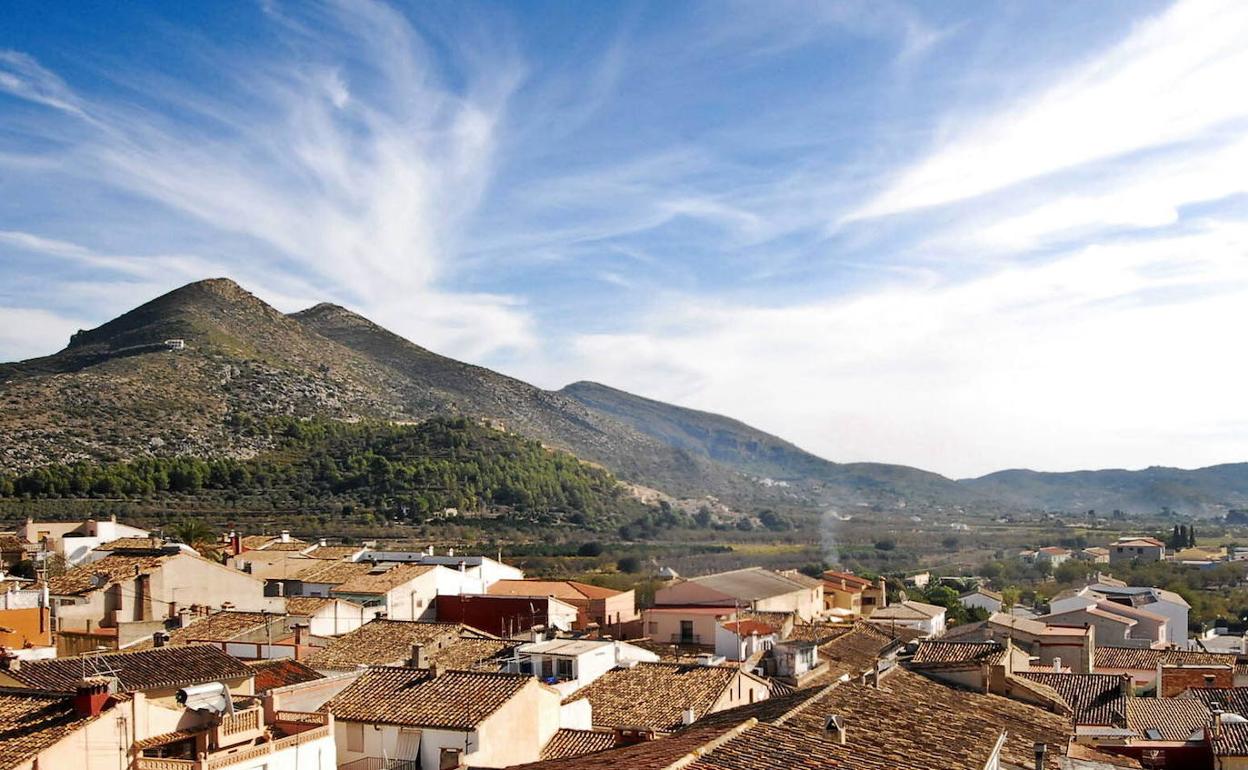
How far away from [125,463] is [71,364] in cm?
2437

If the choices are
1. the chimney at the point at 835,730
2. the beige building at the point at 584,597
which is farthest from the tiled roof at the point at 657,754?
the beige building at the point at 584,597

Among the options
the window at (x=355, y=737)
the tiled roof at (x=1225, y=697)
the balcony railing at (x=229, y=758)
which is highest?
the balcony railing at (x=229, y=758)

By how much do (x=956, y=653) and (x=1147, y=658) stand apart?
42.9ft

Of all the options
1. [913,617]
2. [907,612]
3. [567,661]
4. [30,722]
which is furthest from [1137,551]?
[30,722]

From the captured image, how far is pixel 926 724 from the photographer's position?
15.1m

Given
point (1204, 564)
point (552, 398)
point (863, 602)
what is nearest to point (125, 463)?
point (863, 602)

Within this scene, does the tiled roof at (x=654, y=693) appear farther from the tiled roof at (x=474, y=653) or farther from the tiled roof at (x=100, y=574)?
the tiled roof at (x=100, y=574)

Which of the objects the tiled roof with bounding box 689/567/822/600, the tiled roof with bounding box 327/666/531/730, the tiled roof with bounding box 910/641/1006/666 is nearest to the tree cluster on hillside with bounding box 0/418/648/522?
the tiled roof with bounding box 689/567/822/600

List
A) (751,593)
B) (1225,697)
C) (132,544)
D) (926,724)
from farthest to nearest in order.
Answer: (751,593), (132,544), (1225,697), (926,724)

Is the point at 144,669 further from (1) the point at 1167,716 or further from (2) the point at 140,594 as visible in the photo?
(1) the point at 1167,716

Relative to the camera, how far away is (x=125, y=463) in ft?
226

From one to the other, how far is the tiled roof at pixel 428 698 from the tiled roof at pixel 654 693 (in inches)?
117

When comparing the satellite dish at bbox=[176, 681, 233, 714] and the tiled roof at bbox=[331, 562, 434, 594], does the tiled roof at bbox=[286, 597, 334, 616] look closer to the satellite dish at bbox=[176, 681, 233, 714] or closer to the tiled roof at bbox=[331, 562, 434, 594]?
the tiled roof at bbox=[331, 562, 434, 594]

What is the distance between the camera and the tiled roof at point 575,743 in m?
18.5
